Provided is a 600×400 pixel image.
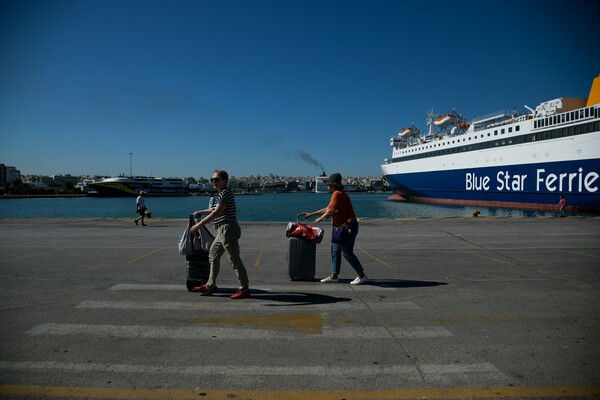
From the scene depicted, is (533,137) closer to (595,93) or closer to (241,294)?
(595,93)

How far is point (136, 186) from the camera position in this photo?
465ft

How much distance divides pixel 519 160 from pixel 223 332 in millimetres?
50589

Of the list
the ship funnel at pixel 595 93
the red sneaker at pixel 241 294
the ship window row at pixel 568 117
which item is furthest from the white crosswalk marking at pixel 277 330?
the ship funnel at pixel 595 93

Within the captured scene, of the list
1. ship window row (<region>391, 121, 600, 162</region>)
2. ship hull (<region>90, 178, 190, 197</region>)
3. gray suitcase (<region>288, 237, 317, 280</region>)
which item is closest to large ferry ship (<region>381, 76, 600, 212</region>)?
ship window row (<region>391, 121, 600, 162</region>)

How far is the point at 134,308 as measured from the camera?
204 inches

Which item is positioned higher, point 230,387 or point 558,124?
point 558,124

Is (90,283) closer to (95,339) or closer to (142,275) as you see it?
(142,275)

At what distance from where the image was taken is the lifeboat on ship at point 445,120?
6832 centimetres

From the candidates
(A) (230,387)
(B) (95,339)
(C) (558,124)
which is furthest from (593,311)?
(C) (558,124)

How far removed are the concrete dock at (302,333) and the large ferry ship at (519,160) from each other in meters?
38.4

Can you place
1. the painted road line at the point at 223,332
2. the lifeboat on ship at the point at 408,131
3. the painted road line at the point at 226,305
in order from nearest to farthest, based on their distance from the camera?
the painted road line at the point at 223,332 < the painted road line at the point at 226,305 < the lifeboat on ship at the point at 408,131

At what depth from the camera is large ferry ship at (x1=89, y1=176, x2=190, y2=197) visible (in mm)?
139125

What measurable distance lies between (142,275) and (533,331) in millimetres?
Result: 6392

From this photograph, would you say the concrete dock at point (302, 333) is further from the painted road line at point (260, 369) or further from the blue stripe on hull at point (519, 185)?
the blue stripe on hull at point (519, 185)
